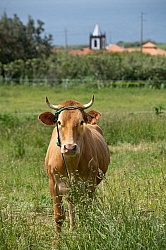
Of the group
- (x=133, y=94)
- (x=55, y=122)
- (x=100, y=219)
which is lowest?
(x=133, y=94)

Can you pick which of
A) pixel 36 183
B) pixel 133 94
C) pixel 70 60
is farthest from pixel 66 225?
pixel 70 60

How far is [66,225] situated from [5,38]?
48045 mm

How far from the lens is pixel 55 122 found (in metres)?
7.20

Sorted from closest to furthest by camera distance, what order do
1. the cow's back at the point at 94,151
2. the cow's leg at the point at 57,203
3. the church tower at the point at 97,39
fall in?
the cow's leg at the point at 57,203 < the cow's back at the point at 94,151 < the church tower at the point at 97,39

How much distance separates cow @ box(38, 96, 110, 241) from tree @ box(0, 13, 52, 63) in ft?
150

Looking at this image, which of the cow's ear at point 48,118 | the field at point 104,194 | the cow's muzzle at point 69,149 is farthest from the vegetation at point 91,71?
the cow's muzzle at point 69,149

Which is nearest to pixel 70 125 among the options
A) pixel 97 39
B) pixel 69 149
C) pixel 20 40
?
pixel 69 149

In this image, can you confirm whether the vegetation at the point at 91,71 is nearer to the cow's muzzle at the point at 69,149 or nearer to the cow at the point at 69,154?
the cow at the point at 69,154

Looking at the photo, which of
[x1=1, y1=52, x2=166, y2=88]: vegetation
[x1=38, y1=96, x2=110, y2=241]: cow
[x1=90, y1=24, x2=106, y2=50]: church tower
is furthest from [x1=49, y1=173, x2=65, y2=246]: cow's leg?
[x1=90, y1=24, x2=106, y2=50]: church tower

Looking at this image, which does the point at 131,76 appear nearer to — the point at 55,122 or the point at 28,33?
the point at 28,33

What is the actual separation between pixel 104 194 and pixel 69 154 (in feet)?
2.24

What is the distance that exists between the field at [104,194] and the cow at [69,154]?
254 mm

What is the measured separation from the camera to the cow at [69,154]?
662 cm

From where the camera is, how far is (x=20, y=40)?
54.8m
